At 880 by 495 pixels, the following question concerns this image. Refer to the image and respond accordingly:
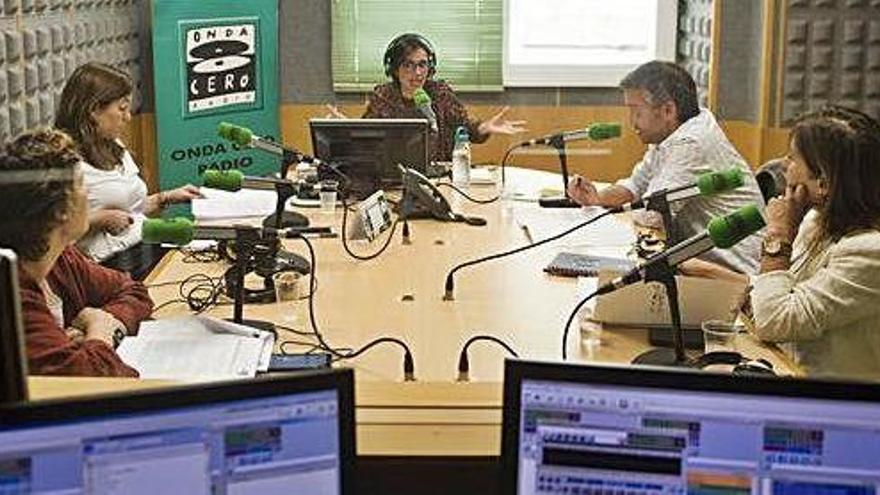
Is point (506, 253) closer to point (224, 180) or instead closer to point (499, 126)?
point (224, 180)

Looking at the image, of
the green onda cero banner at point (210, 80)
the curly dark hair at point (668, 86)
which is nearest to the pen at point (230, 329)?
the curly dark hair at point (668, 86)

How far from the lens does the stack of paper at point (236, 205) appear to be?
4.14 meters

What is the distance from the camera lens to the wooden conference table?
172 cm

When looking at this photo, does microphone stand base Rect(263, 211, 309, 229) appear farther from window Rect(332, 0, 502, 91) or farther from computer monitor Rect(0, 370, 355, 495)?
computer monitor Rect(0, 370, 355, 495)

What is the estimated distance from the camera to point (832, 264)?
2611 millimetres

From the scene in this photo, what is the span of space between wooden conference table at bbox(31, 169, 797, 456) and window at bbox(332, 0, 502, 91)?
7.18 ft

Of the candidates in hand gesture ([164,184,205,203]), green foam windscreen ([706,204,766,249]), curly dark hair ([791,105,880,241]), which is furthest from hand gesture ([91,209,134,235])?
green foam windscreen ([706,204,766,249])

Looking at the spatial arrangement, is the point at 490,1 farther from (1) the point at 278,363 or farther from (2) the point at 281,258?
(1) the point at 278,363

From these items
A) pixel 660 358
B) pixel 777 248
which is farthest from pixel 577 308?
pixel 777 248

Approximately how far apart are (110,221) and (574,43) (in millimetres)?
3041

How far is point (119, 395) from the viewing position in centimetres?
123

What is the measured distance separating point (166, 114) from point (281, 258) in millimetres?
2671

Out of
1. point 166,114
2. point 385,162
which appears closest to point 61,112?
point 385,162

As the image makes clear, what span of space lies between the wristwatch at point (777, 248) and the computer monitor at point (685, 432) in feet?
5.80
